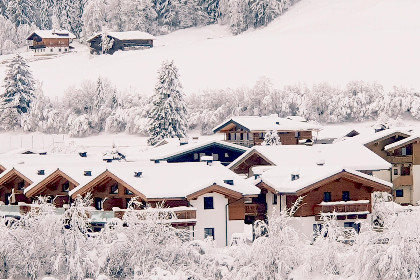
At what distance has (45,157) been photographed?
7175 centimetres

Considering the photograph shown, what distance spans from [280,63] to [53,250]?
9717 cm

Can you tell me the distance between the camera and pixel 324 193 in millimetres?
60031

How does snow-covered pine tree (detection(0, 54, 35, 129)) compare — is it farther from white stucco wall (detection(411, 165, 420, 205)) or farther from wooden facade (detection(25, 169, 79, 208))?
wooden facade (detection(25, 169, 79, 208))

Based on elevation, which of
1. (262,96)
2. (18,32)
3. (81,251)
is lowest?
(81,251)

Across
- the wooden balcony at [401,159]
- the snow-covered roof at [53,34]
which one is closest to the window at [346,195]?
the wooden balcony at [401,159]

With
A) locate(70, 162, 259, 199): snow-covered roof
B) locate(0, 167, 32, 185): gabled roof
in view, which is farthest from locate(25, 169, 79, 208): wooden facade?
locate(0, 167, 32, 185): gabled roof

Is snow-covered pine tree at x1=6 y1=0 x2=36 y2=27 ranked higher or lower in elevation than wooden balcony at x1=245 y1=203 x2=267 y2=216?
higher

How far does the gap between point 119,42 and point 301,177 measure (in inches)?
4140

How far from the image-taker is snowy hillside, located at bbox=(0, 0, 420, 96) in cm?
13850

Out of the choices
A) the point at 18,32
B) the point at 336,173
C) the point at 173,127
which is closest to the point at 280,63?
the point at 173,127

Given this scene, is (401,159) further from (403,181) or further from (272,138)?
(272,138)

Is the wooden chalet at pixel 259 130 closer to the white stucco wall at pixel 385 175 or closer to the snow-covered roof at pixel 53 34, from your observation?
the white stucco wall at pixel 385 175

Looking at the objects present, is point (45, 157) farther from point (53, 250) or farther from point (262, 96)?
point (262, 96)

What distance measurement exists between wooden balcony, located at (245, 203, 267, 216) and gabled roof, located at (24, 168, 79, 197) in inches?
367
